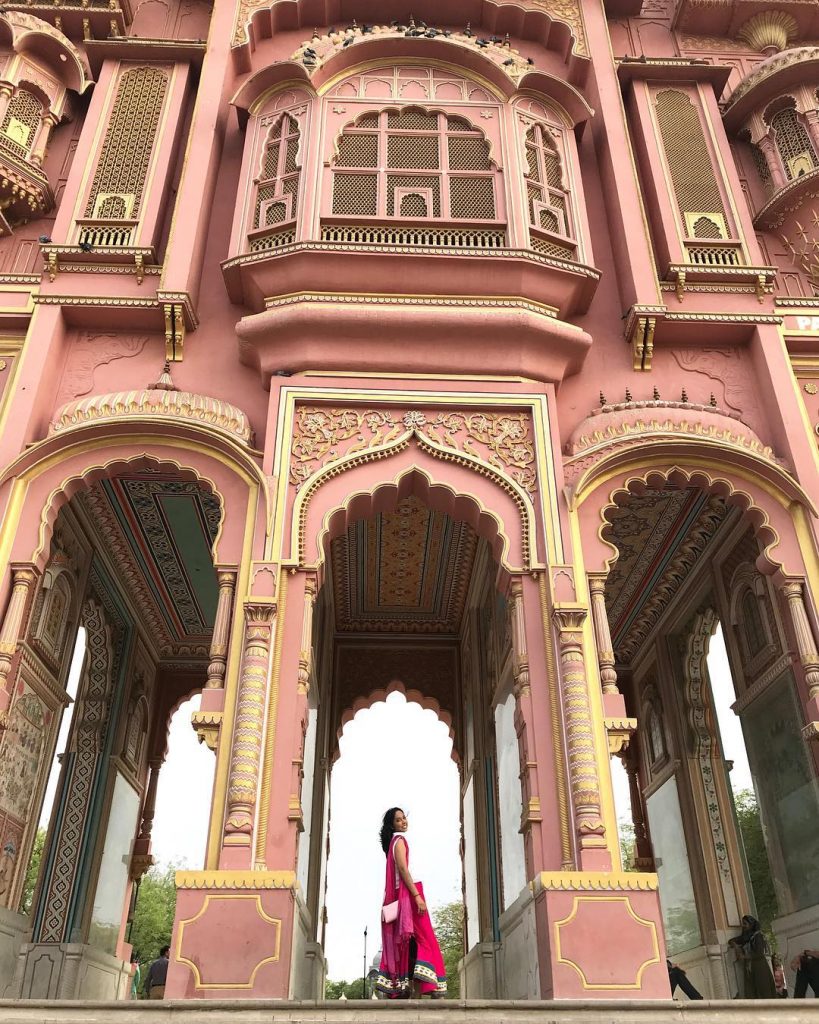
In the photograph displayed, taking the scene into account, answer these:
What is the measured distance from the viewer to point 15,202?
10.9 m

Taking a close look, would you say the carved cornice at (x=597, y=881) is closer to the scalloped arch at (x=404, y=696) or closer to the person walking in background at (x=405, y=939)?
the person walking in background at (x=405, y=939)

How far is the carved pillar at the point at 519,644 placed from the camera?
7.46 m

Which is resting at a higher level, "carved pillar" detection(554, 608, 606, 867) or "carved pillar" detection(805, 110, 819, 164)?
"carved pillar" detection(805, 110, 819, 164)

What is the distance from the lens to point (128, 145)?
1101 centimetres

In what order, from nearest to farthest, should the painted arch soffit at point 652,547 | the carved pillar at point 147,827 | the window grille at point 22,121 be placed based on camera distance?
the painted arch soffit at point 652,547 → the window grille at point 22,121 → the carved pillar at point 147,827

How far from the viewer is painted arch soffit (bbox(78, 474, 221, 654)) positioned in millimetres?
10398

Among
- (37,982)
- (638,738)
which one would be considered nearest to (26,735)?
(37,982)

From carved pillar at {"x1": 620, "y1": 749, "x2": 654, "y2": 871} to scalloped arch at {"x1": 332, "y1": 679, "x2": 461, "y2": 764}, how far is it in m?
3.05

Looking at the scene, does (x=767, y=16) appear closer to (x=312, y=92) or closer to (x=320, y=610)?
(x=312, y=92)

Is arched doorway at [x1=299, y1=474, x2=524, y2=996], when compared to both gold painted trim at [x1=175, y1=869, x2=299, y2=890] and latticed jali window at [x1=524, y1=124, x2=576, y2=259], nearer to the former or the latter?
gold painted trim at [x1=175, y1=869, x2=299, y2=890]

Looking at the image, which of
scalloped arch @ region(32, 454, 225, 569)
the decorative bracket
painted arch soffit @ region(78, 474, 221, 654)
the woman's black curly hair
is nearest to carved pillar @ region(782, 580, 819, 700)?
the decorative bracket

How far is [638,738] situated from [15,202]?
12.0m

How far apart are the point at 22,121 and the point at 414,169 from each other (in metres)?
5.40

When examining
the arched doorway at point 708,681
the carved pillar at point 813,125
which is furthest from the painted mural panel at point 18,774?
the carved pillar at point 813,125
